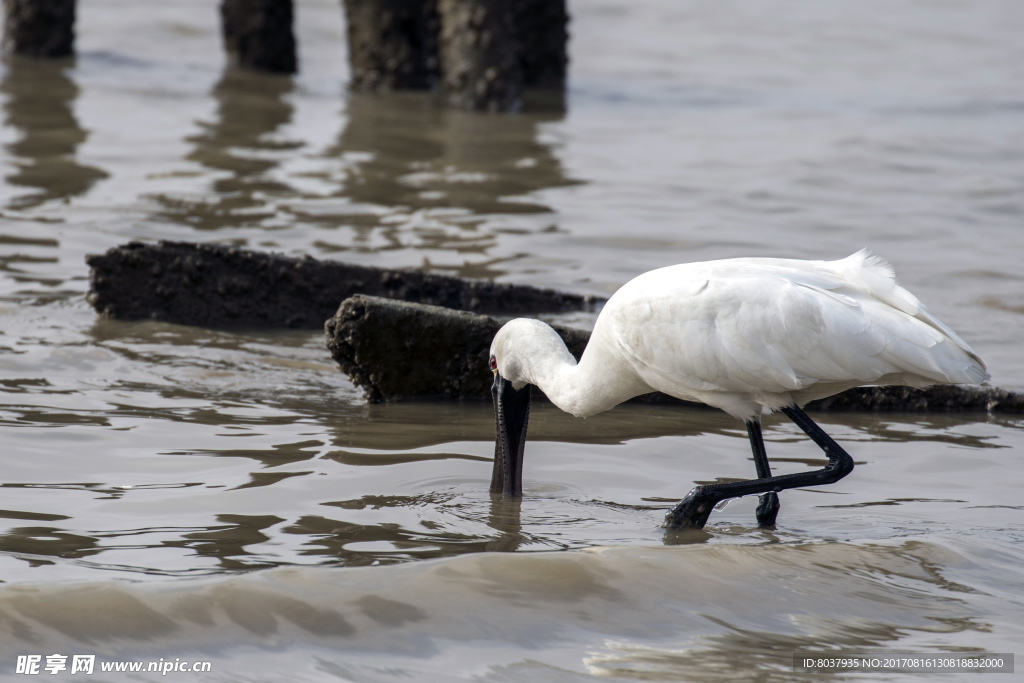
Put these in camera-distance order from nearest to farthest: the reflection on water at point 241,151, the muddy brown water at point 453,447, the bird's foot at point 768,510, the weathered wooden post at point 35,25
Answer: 1. the muddy brown water at point 453,447
2. the bird's foot at point 768,510
3. the reflection on water at point 241,151
4. the weathered wooden post at point 35,25

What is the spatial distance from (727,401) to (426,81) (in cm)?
1140

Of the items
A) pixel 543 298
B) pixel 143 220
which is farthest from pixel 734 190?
pixel 143 220

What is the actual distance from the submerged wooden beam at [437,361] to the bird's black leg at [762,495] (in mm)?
1333

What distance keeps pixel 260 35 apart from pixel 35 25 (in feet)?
9.29

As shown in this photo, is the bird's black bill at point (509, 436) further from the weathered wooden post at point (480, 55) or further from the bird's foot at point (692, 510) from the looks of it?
the weathered wooden post at point (480, 55)

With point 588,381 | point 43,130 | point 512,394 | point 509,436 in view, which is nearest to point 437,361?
point 512,394

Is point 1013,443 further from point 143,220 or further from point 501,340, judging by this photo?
point 143,220

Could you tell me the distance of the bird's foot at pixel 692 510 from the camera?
4527 mm

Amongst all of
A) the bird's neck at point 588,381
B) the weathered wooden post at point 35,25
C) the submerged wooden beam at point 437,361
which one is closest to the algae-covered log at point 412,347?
the submerged wooden beam at point 437,361

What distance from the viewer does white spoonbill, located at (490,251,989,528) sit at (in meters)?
4.55

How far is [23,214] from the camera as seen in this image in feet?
31.3

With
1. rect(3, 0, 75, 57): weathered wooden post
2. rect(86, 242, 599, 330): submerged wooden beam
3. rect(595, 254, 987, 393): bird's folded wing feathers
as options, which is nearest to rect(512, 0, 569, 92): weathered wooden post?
rect(3, 0, 75, 57): weathered wooden post

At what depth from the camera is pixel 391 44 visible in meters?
15.1

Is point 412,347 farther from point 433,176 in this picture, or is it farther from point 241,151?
point 241,151
